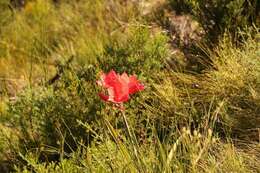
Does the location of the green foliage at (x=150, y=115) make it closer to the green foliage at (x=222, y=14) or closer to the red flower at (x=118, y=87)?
the green foliage at (x=222, y=14)

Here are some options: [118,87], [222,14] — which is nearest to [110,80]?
[118,87]

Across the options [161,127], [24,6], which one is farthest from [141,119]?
[24,6]

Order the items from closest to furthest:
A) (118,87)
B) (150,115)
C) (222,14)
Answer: (118,87) < (150,115) < (222,14)

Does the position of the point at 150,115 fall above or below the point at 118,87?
below

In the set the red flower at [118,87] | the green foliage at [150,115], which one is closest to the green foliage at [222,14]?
the green foliage at [150,115]

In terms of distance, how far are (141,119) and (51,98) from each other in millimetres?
715

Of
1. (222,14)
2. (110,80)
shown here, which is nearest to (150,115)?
(110,80)

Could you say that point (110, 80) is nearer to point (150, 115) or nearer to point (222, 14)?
point (150, 115)

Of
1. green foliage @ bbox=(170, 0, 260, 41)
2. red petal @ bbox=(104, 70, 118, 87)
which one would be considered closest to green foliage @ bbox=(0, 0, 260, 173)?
green foliage @ bbox=(170, 0, 260, 41)

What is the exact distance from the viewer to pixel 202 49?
3662 mm

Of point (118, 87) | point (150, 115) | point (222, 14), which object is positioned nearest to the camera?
point (118, 87)

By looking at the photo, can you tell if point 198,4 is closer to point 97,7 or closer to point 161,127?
point 161,127

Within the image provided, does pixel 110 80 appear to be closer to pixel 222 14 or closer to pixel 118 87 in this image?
pixel 118 87

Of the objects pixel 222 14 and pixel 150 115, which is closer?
pixel 150 115
